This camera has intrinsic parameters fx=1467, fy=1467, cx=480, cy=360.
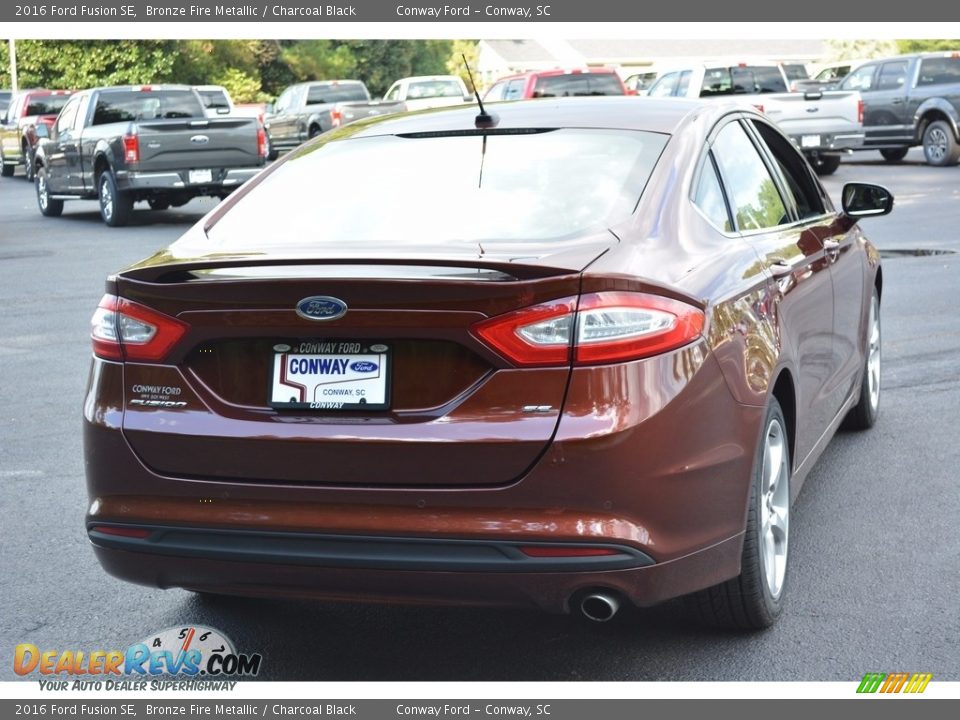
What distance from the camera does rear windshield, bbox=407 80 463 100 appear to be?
36781 mm

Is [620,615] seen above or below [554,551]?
below

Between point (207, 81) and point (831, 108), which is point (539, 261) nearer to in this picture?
point (831, 108)

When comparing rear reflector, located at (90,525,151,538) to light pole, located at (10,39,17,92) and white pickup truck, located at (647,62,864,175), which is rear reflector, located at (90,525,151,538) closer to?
white pickup truck, located at (647,62,864,175)

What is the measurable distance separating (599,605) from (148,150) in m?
16.7

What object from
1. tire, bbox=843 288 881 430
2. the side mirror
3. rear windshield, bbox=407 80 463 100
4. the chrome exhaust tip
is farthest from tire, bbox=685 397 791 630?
rear windshield, bbox=407 80 463 100

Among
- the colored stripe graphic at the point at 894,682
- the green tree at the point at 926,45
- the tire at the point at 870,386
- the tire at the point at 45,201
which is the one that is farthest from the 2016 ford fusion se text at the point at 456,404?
the green tree at the point at 926,45

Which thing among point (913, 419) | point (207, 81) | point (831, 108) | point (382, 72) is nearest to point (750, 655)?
point (913, 419)

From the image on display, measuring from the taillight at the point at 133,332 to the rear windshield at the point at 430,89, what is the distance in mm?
33034

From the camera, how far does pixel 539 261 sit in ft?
12.4

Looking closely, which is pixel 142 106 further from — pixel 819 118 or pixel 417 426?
pixel 417 426

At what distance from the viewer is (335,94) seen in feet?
118

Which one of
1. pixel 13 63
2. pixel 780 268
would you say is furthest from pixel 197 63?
pixel 780 268

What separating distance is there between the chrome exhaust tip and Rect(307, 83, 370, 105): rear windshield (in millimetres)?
32398

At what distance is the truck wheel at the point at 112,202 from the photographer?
66.2ft
